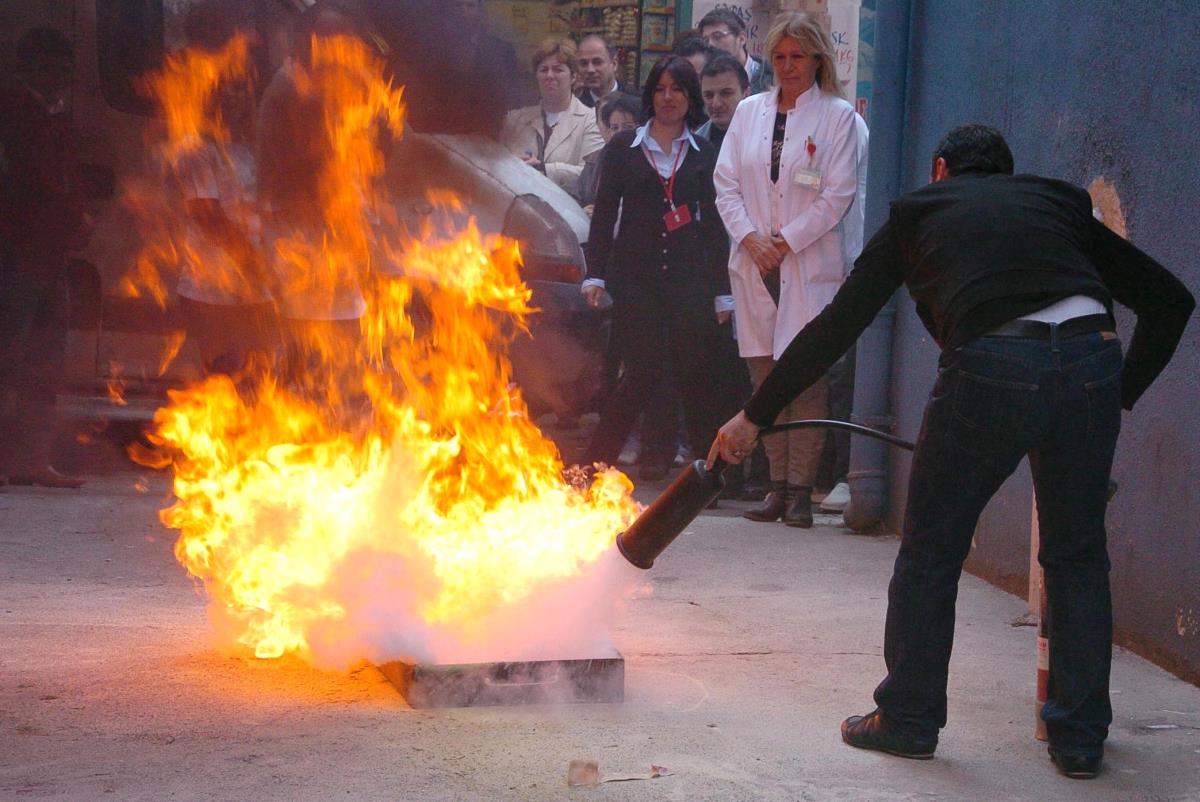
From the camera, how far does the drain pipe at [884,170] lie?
7914mm

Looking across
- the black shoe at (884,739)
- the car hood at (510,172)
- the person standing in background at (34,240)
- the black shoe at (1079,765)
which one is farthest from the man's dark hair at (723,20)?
the black shoe at (1079,765)

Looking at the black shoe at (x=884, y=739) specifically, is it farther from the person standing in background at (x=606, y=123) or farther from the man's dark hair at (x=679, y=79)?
the person standing in background at (x=606, y=123)

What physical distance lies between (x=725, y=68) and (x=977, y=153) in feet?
15.6

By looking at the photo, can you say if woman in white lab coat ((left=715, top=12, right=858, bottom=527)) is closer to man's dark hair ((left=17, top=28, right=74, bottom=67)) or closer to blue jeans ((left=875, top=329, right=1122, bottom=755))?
blue jeans ((left=875, top=329, right=1122, bottom=755))

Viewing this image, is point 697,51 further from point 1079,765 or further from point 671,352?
point 1079,765

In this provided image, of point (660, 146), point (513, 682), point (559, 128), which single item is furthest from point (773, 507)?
point (513, 682)

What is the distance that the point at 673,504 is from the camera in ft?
14.3

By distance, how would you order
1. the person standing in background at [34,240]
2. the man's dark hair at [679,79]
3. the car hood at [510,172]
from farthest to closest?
the car hood at [510,172] → the man's dark hair at [679,79] → the person standing in background at [34,240]

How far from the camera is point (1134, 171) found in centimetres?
547

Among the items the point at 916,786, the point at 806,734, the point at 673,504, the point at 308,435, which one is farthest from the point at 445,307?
the point at 916,786

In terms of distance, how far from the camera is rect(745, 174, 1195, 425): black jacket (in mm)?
3994

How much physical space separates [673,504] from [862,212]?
4.24 m

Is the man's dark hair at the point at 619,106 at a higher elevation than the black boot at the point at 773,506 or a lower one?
higher

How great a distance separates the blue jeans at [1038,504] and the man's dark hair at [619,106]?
580 cm
